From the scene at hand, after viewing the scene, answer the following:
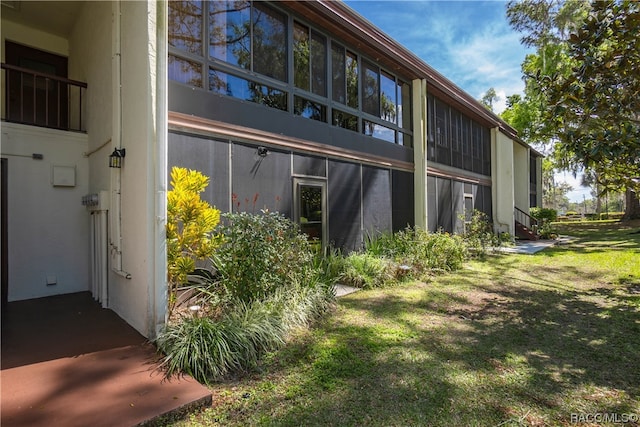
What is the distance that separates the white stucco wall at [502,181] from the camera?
15.5m

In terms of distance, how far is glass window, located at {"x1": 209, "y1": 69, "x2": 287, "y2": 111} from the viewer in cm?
558

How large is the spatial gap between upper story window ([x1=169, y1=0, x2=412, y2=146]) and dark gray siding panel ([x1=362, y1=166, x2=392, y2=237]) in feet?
3.61

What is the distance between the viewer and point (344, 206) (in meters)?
7.73

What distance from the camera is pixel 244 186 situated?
18.8ft

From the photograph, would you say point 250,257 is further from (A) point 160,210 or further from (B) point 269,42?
(B) point 269,42

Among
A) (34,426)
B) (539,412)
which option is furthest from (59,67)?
(539,412)

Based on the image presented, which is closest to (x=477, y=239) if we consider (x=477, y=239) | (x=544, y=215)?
(x=477, y=239)

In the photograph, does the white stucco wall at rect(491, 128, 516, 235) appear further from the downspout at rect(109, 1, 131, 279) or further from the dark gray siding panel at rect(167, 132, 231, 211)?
the downspout at rect(109, 1, 131, 279)

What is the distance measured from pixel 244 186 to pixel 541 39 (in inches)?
745

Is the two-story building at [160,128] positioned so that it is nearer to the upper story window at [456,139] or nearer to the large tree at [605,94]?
the upper story window at [456,139]

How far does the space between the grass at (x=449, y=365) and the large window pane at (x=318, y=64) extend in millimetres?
4481

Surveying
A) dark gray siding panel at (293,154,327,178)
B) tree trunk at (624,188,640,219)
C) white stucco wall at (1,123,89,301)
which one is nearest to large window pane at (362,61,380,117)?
dark gray siding panel at (293,154,327,178)

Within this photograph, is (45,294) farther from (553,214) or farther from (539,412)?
(553,214)

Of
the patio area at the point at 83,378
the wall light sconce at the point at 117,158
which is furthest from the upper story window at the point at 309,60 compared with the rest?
the patio area at the point at 83,378
